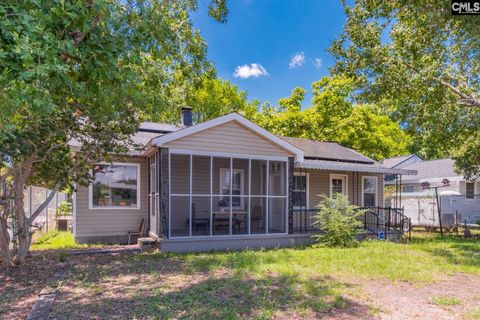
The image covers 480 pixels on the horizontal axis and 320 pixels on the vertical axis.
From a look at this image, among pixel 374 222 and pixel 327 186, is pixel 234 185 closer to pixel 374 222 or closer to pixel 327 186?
pixel 327 186

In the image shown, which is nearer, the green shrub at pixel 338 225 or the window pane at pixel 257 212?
the green shrub at pixel 338 225

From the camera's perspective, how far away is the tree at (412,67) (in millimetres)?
9977

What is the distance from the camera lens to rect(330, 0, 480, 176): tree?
9.98 m

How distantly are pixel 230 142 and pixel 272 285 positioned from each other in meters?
5.11

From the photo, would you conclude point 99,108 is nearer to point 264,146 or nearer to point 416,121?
point 264,146

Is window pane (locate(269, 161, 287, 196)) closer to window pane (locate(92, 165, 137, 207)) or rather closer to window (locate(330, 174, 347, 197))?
window (locate(330, 174, 347, 197))

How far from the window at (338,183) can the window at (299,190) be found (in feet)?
4.24

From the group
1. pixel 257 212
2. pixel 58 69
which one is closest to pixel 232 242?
pixel 257 212

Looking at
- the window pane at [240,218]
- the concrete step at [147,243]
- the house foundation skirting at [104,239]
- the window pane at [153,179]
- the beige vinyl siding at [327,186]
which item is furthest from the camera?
the beige vinyl siding at [327,186]

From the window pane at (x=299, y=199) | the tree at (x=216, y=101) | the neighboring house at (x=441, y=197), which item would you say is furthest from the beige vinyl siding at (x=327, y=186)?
the tree at (x=216, y=101)

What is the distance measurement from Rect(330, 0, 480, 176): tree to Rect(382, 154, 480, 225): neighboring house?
186 inches

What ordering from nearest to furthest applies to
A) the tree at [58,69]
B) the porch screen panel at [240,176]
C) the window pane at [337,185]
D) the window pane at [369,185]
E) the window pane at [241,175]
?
the tree at [58,69] < the porch screen panel at [240,176] < the window pane at [241,175] < the window pane at [337,185] < the window pane at [369,185]

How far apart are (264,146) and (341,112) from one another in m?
15.0

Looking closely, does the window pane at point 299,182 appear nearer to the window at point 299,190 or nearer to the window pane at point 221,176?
the window at point 299,190
